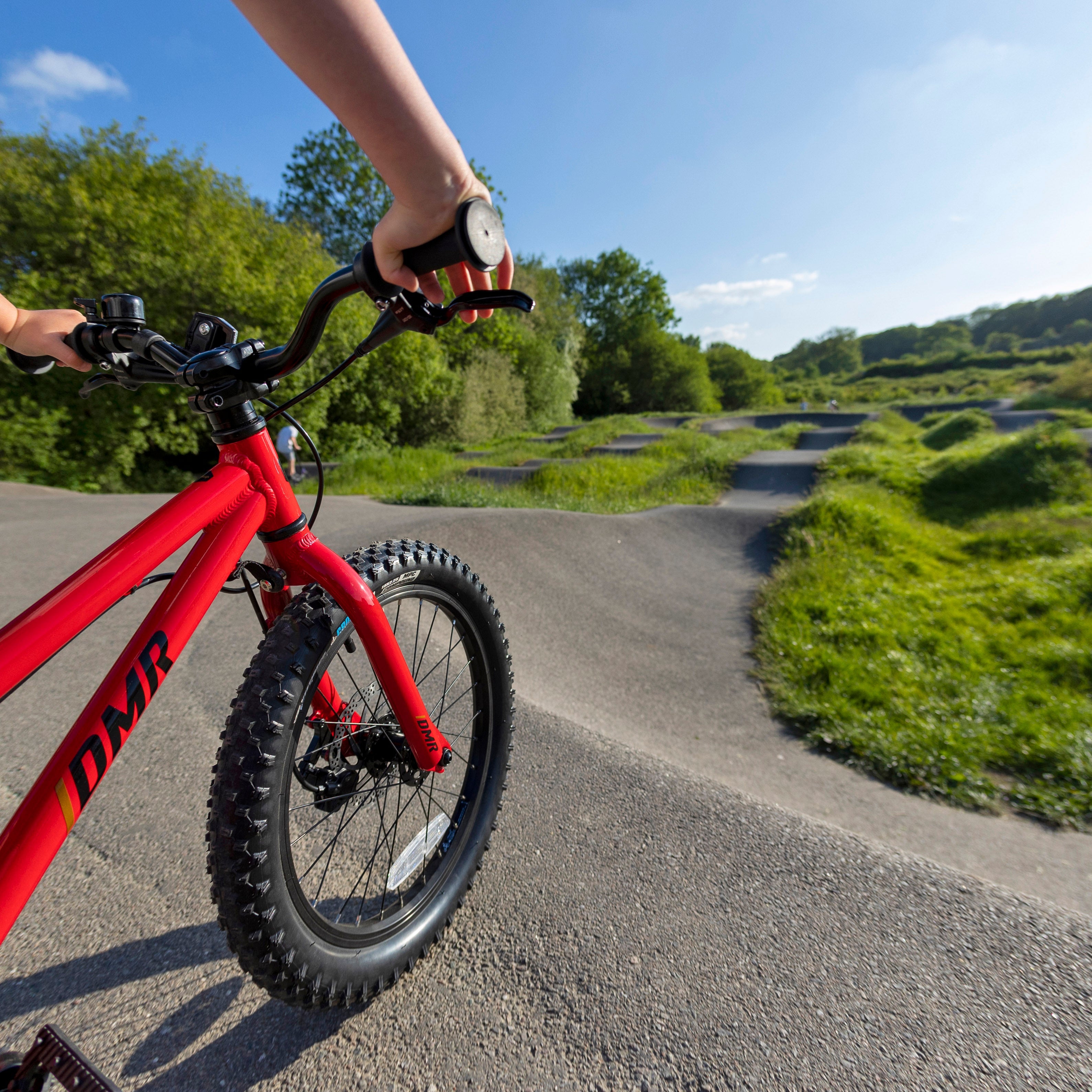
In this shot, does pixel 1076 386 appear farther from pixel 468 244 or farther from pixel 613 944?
pixel 468 244

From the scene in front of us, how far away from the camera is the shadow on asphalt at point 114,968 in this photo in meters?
1.41

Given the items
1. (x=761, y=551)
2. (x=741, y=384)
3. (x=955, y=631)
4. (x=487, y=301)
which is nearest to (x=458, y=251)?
(x=487, y=301)

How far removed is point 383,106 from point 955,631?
568 centimetres

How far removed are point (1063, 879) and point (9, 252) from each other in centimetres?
1749

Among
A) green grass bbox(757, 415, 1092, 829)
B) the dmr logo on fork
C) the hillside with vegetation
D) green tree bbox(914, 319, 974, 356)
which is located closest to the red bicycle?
the dmr logo on fork

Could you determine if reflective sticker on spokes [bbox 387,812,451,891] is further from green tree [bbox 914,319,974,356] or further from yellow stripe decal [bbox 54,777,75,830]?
green tree [bbox 914,319,974,356]

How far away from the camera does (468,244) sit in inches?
32.4

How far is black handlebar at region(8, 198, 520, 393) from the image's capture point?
86cm

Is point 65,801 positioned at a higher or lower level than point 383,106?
lower

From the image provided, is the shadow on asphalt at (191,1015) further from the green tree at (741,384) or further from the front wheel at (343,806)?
the green tree at (741,384)

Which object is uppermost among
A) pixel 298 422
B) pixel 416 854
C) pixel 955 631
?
pixel 298 422

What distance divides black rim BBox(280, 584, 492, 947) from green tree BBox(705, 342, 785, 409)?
49.4 meters

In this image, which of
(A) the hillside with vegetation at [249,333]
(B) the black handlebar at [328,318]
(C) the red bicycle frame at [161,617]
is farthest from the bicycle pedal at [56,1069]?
(A) the hillside with vegetation at [249,333]

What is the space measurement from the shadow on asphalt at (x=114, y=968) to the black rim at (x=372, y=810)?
0.27 m
